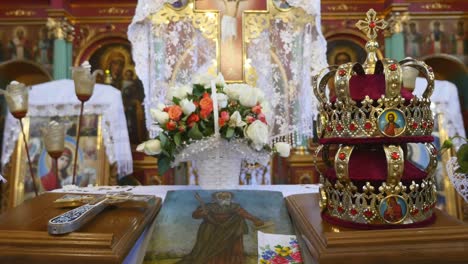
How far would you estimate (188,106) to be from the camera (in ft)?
3.95

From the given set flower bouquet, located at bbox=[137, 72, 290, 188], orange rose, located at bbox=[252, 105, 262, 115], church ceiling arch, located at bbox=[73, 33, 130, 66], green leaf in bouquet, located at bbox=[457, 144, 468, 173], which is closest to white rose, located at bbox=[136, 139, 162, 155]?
flower bouquet, located at bbox=[137, 72, 290, 188]

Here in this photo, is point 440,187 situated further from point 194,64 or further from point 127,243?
point 127,243

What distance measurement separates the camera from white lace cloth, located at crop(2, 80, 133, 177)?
9.61ft

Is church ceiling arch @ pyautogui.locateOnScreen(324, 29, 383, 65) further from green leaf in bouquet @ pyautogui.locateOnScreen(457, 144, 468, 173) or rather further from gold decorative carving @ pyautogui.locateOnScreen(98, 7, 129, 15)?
green leaf in bouquet @ pyautogui.locateOnScreen(457, 144, 468, 173)

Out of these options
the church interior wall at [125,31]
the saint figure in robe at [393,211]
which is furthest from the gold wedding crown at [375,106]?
the church interior wall at [125,31]

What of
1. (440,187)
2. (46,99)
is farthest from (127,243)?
(440,187)

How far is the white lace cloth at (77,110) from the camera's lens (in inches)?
115

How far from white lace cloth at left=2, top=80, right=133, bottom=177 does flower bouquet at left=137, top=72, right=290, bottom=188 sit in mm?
1825

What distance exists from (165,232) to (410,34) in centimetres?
444

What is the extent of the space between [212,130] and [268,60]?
96cm

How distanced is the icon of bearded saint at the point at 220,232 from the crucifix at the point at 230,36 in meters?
1.06

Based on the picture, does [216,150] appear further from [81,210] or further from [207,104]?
[81,210]

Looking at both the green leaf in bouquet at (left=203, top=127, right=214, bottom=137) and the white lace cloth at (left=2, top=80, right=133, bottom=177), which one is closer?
the green leaf in bouquet at (left=203, top=127, right=214, bottom=137)

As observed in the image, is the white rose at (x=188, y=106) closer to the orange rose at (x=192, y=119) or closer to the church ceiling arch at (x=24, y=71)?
the orange rose at (x=192, y=119)
